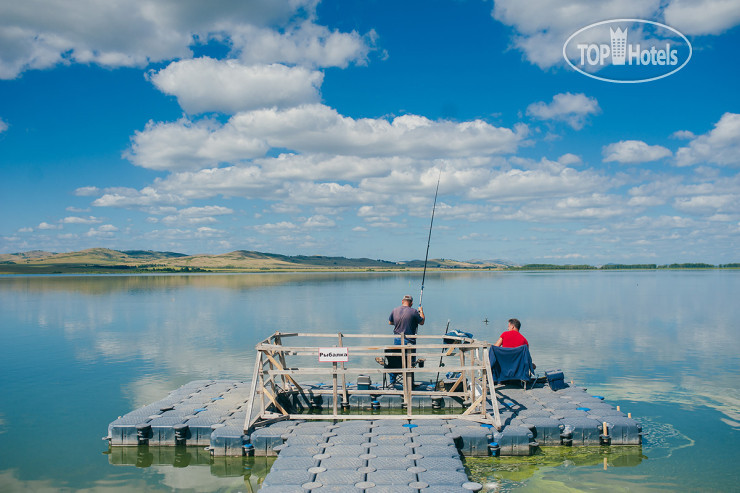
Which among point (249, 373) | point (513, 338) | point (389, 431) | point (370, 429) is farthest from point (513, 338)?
point (249, 373)

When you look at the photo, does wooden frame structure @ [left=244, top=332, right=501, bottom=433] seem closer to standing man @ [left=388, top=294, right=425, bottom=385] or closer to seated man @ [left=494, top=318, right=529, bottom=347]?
standing man @ [left=388, top=294, right=425, bottom=385]

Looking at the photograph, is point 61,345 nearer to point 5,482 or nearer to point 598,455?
point 5,482

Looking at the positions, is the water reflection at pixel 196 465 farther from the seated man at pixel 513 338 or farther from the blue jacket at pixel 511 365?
the seated man at pixel 513 338

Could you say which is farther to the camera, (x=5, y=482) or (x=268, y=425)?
(x=268, y=425)

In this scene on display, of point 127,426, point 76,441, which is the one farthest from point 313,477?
point 76,441

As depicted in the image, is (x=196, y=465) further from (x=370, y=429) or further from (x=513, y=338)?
(x=513, y=338)

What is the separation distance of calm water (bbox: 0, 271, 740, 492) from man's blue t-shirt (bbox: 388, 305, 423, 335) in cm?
355

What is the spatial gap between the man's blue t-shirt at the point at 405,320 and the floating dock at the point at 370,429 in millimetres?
1189

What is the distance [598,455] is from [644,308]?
3276cm

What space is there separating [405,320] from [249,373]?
6954mm

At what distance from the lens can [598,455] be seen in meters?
9.27

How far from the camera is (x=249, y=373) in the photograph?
16250 millimetres

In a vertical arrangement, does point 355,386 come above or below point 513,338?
below

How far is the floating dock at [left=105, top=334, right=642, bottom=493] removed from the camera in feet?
23.9
